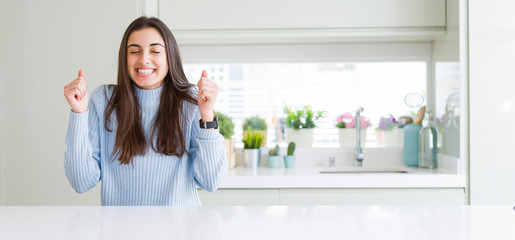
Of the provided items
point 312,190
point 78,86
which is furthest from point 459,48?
point 78,86

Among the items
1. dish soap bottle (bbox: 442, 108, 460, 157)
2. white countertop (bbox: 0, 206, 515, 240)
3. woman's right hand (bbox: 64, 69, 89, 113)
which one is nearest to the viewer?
white countertop (bbox: 0, 206, 515, 240)

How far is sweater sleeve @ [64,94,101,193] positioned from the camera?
1287 mm

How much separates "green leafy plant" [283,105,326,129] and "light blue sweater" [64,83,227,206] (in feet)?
4.55

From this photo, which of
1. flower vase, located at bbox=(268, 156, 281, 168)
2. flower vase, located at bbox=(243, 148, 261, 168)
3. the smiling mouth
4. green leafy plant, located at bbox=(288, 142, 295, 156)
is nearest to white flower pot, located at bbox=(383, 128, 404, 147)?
green leafy plant, located at bbox=(288, 142, 295, 156)

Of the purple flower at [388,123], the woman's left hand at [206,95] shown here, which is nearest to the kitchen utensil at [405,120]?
the purple flower at [388,123]

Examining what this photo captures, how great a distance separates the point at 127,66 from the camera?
1.38m

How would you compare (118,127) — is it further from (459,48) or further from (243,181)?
(459,48)

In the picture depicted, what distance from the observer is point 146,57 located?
1.35m

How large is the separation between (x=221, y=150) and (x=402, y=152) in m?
1.70

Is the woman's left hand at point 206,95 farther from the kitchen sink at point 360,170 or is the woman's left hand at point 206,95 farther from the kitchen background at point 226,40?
the kitchen sink at point 360,170

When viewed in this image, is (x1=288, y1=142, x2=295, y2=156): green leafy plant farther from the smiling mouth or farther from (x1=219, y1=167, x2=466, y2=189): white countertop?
the smiling mouth

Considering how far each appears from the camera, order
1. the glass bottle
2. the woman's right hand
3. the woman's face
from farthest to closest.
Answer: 1. the glass bottle
2. the woman's face
3. the woman's right hand

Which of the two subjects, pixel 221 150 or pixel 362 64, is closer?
pixel 221 150

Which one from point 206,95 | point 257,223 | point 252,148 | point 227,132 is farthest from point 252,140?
point 257,223
